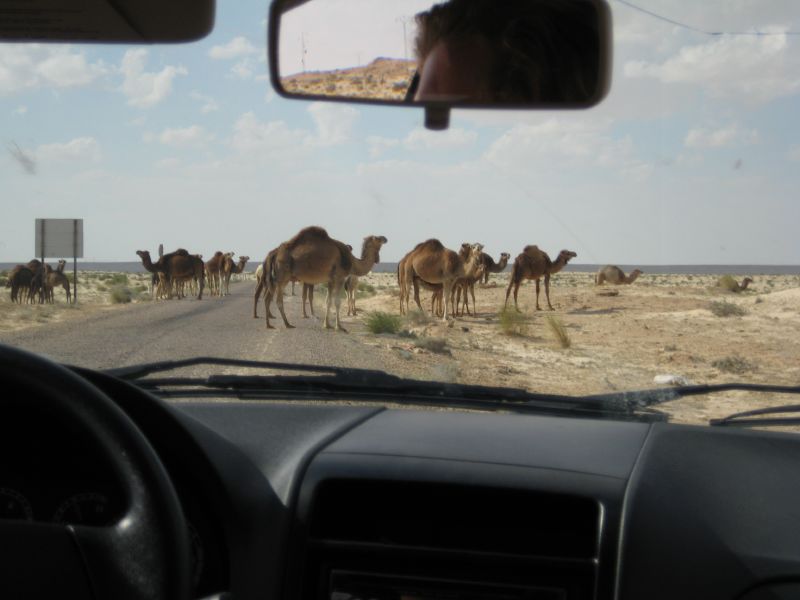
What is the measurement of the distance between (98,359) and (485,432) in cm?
867

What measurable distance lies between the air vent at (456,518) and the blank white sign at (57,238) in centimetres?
477

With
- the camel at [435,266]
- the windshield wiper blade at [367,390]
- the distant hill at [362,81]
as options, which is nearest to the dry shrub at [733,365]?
the windshield wiper blade at [367,390]

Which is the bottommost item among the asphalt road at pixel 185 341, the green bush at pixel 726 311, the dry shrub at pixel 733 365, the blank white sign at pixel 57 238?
the asphalt road at pixel 185 341

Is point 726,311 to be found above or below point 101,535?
below

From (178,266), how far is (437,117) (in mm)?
38246

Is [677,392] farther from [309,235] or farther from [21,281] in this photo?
[21,281]

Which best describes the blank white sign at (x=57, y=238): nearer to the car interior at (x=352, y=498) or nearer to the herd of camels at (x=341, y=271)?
the car interior at (x=352, y=498)

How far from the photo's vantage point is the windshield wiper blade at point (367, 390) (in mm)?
3742

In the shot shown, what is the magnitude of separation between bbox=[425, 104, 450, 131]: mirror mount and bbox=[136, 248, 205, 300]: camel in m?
37.3

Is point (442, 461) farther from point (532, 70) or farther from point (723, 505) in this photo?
point (532, 70)

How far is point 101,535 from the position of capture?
2016mm

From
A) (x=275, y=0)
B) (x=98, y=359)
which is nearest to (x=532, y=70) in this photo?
(x=275, y=0)

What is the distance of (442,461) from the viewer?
288 centimetres

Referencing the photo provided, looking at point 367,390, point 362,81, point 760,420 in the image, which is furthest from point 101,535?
point 760,420
